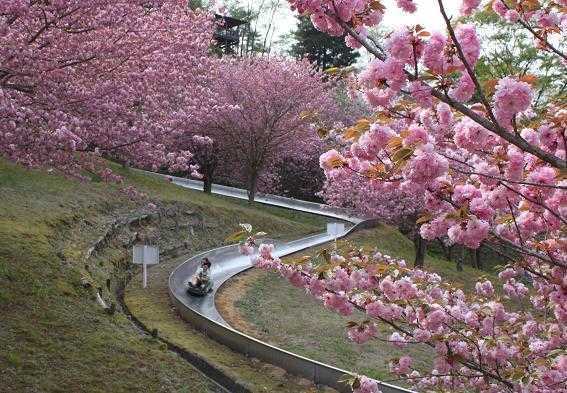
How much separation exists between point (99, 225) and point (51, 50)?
385 inches

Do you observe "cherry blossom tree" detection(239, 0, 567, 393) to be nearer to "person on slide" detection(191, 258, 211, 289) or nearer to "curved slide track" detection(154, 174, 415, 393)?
"curved slide track" detection(154, 174, 415, 393)

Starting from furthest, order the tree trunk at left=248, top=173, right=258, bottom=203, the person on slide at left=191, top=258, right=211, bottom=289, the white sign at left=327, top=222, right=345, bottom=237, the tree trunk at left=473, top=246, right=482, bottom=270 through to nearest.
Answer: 1. the tree trunk at left=473, top=246, right=482, bottom=270
2. the tree trunk at left=248, top=173, right=258, bottom=203
3. the white sign at left=327, top=222, right=345, bottom=237
4. the person on slide at left=191, top=258, right=211, bottom=289

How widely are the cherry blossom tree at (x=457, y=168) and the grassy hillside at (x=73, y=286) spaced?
13.6 feet

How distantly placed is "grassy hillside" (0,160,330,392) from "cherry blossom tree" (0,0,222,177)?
2.56 metres

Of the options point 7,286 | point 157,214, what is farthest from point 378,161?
point 157,214

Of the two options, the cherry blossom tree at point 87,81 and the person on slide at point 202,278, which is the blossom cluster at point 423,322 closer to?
the cherry blossom tree at point 87,81

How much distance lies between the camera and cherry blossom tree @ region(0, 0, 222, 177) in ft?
30.9

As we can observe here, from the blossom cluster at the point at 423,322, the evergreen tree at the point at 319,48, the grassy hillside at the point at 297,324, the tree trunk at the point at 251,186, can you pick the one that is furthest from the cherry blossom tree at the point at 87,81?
the evergreen tree at the point at 319,48

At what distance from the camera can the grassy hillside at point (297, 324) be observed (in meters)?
13.5

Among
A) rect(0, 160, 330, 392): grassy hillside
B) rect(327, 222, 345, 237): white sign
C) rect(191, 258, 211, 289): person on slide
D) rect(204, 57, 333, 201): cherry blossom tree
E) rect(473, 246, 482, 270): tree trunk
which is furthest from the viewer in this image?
rect(473, 246, 482, 270): tree trunk

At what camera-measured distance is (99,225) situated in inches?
760

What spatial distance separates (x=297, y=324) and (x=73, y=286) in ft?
19.4

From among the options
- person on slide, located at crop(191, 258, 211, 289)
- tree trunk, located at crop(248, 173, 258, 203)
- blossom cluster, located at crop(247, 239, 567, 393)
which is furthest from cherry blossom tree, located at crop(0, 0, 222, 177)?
tree trunk, located at crop(248, 173, 258, 203)

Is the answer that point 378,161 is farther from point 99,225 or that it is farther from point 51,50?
point 99,225
